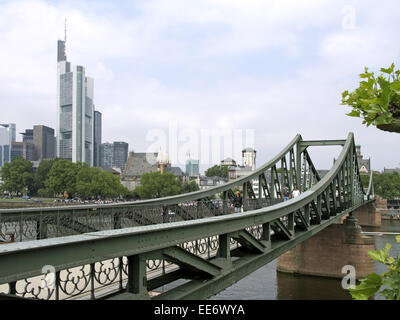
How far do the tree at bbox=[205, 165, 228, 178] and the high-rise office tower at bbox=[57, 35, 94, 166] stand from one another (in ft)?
176

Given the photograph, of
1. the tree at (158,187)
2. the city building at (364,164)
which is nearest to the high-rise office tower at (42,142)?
the tree at (158,187)

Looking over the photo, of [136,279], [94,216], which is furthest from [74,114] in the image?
[136,279]

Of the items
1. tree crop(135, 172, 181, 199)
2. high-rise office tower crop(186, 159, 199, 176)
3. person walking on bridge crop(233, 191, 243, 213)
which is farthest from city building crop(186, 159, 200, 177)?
person walking on bridge crop(233, 191, 243, 213)

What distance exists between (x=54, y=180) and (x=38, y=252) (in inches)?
3140

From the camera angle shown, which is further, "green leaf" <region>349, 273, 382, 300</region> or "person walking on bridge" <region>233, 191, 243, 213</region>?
"person walking on bridge" <region>233, 191, 243, 213</region>

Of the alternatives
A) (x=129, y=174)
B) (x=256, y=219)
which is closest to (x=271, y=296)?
(x=256, y=219)

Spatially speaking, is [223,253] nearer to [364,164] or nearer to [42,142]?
[364,164]

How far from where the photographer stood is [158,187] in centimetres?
7969

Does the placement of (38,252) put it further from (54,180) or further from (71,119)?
(71,119)

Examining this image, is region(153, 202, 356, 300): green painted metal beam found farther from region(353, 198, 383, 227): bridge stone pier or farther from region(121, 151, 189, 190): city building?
region(121, 151, 189, 190): city building

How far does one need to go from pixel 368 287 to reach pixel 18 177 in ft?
332

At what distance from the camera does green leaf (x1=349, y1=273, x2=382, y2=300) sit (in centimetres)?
204

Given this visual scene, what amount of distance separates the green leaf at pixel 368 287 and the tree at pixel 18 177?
99.1m

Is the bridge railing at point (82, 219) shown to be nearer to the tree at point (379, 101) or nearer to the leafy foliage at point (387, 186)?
the tree at point (379, 101)
